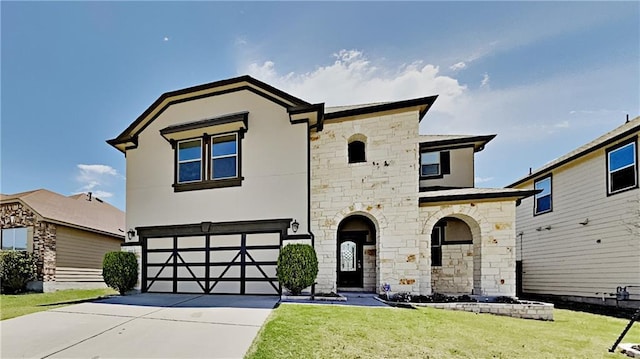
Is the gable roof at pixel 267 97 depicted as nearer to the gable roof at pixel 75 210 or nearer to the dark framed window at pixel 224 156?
the dark framed window at pixel 224 156

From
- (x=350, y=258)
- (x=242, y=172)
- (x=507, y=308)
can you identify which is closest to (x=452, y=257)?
(x=507, y=308)

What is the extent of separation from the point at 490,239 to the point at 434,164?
4.40 m

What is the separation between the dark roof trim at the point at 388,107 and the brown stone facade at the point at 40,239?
13480mm

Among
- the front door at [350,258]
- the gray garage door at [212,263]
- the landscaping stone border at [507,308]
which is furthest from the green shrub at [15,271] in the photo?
the landscaping stone border at [507,308]

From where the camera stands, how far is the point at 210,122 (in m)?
11.8

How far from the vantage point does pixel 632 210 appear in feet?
36.1

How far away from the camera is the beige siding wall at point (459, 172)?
45.8 ft

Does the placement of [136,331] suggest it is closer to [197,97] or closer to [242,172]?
[242,172]

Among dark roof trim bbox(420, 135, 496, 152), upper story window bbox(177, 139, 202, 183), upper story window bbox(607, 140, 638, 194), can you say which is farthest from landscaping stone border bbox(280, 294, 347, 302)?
upper story window bbox(607, 140, 638, 194)

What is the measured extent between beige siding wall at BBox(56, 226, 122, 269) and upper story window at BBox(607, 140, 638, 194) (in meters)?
22.4

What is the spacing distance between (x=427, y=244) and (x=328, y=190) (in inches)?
143

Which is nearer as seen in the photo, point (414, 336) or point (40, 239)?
point (414, 336)

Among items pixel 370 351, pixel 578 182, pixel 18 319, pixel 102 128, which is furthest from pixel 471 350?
pixel 102 128

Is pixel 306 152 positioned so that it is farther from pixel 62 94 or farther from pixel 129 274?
pixel 62 94
